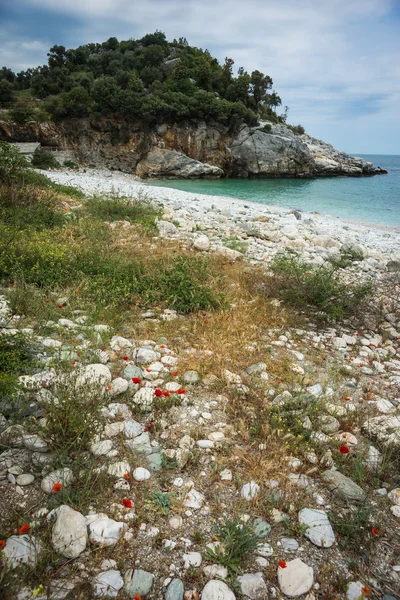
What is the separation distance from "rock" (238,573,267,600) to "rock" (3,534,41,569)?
3.91 ft

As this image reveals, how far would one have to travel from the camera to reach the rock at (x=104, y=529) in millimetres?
2131

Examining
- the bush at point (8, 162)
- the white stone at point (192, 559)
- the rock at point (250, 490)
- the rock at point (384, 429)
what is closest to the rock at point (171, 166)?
the bush at point (8, 162)

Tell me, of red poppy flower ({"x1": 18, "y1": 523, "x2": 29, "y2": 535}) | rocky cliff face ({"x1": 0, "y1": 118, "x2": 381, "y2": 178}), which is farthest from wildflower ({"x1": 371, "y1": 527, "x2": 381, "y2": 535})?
rocky cliff face ({"x1": 0, "y1": 118, "x2": 381, "y2": 178})

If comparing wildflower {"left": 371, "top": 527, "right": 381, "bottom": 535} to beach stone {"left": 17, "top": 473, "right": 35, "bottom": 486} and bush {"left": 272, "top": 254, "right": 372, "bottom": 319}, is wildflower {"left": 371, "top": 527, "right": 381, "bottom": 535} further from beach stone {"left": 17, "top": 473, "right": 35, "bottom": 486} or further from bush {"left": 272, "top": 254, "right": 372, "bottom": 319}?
bush {"left": 272, "top": 254, "right": 372, "bottom": 319}

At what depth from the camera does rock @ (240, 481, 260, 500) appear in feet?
8.34

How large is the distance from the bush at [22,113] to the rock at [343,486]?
164 feet

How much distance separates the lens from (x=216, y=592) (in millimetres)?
1953

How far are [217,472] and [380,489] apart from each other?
130 cm

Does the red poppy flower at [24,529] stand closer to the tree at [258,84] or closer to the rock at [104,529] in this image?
the rock at [104,529]

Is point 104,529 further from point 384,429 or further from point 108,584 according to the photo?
point 384,429

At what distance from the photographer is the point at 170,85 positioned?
4966cm

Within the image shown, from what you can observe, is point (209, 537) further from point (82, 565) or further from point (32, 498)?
point (32, 498)

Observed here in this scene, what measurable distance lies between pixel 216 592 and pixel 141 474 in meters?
0.93

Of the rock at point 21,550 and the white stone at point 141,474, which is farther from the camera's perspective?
the white stone at point 141,474
